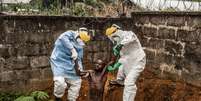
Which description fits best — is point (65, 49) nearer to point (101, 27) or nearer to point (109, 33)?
point (109, 33)

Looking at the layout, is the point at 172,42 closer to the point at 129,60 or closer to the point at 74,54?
the point at 129,60

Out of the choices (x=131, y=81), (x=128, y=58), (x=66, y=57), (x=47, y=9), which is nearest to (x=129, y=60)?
(x=128, y=58)

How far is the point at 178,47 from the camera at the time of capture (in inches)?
400

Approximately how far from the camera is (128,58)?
8867mm

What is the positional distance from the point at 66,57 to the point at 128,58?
1.18 meters

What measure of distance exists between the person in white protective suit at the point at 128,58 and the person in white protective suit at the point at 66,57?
0.57m

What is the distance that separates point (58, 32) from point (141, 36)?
2.13 m

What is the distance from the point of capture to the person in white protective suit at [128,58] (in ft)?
28.5

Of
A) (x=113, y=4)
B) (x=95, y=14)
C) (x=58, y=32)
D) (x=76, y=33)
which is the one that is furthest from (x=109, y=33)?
(x=113, y=4)

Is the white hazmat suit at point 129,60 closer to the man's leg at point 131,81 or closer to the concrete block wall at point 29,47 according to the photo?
the man's leg at point 131,81

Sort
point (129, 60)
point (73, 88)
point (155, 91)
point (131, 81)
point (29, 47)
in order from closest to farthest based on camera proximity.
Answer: point (131, 81)
point (129, 60)
point (73, 88)
point (29, 47)
point (155, 91)

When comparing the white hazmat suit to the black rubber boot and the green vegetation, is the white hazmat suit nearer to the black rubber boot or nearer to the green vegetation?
the black rubber boot

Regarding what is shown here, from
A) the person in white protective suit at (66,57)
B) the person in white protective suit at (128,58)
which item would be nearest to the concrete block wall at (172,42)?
the person in white protective suit at (128,58)

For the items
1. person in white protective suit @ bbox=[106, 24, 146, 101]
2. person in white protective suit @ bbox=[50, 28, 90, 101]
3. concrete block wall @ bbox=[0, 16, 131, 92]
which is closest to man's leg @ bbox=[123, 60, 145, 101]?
person in white protective suit @ bbox=[106, 24, 146, 101]
